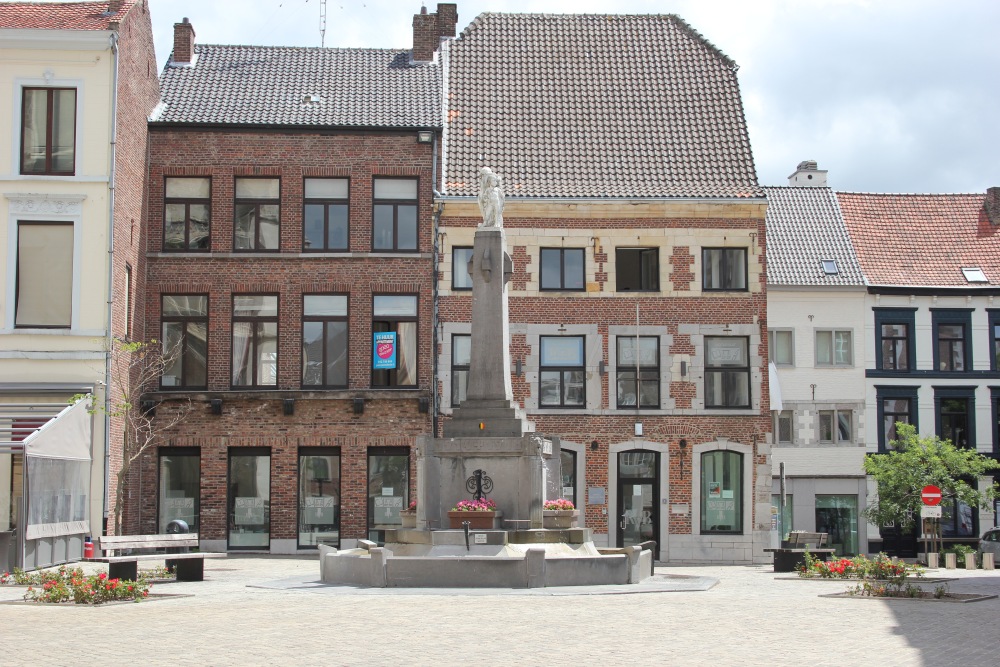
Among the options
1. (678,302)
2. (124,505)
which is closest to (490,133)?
(678,302)

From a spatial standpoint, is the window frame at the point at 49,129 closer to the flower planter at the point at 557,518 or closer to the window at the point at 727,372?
the flower planter at the point at 557,518

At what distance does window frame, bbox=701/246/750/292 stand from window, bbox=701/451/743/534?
13.7 ft

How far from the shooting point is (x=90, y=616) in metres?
16.4

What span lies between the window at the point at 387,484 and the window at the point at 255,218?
19.4 feet

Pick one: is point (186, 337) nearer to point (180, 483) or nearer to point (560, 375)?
point (180, 483)

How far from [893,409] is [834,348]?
9.61 feet

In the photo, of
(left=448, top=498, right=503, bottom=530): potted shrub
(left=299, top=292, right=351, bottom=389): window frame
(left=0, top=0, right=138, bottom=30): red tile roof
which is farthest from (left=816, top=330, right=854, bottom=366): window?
(left=448, top=498, right=503, bottom=530): potted shrub

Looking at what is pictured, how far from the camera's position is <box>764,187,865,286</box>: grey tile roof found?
4444 centimetres

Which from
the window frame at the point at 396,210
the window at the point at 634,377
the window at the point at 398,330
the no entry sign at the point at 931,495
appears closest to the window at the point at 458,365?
the window at the point at 398,330

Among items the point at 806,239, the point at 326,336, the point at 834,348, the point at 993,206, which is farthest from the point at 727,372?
the point at 993,206

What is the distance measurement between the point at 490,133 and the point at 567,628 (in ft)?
78.5

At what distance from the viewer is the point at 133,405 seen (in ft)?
105

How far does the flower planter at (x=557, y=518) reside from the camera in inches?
874

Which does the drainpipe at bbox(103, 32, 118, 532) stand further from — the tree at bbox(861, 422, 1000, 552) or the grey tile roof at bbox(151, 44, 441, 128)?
the tree at bbox(861, 422, 1000, 552)
